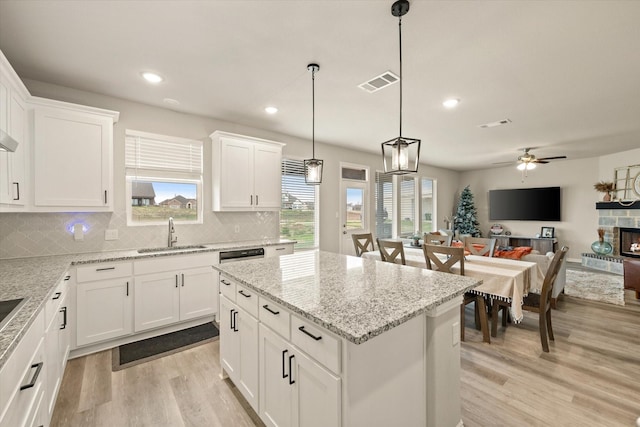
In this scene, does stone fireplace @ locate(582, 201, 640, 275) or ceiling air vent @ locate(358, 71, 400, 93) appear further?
stone fireplace @ locate(582, 201, 640, 275)

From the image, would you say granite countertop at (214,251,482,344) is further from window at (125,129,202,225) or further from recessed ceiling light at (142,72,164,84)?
recessed ceiling light at (142,72,164,84)

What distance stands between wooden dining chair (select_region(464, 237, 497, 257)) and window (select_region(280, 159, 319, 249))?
247 centimetres

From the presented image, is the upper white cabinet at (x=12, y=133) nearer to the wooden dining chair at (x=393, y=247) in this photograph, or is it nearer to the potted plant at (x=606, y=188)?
the wooden dining chair at (x=393, y=247)

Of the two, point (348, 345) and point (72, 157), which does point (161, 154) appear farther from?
point (348, 345)

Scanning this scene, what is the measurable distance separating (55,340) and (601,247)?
932 centimetres

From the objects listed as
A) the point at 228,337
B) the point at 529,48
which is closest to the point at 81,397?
the point at 228,337

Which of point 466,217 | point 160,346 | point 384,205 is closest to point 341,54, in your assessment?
point 160,346

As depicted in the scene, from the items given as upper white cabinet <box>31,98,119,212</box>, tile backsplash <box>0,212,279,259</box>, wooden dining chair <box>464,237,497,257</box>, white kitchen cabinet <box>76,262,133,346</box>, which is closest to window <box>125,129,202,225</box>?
tile backsplash <box>0,212,279,259</box>

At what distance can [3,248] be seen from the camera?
2682 millimetres

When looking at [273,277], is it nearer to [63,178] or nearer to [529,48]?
[63,178]

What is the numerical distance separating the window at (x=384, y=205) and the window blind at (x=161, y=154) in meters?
3.97

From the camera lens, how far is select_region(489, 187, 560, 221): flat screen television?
748 cm

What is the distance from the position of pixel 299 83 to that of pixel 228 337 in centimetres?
247

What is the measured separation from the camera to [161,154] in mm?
3623
